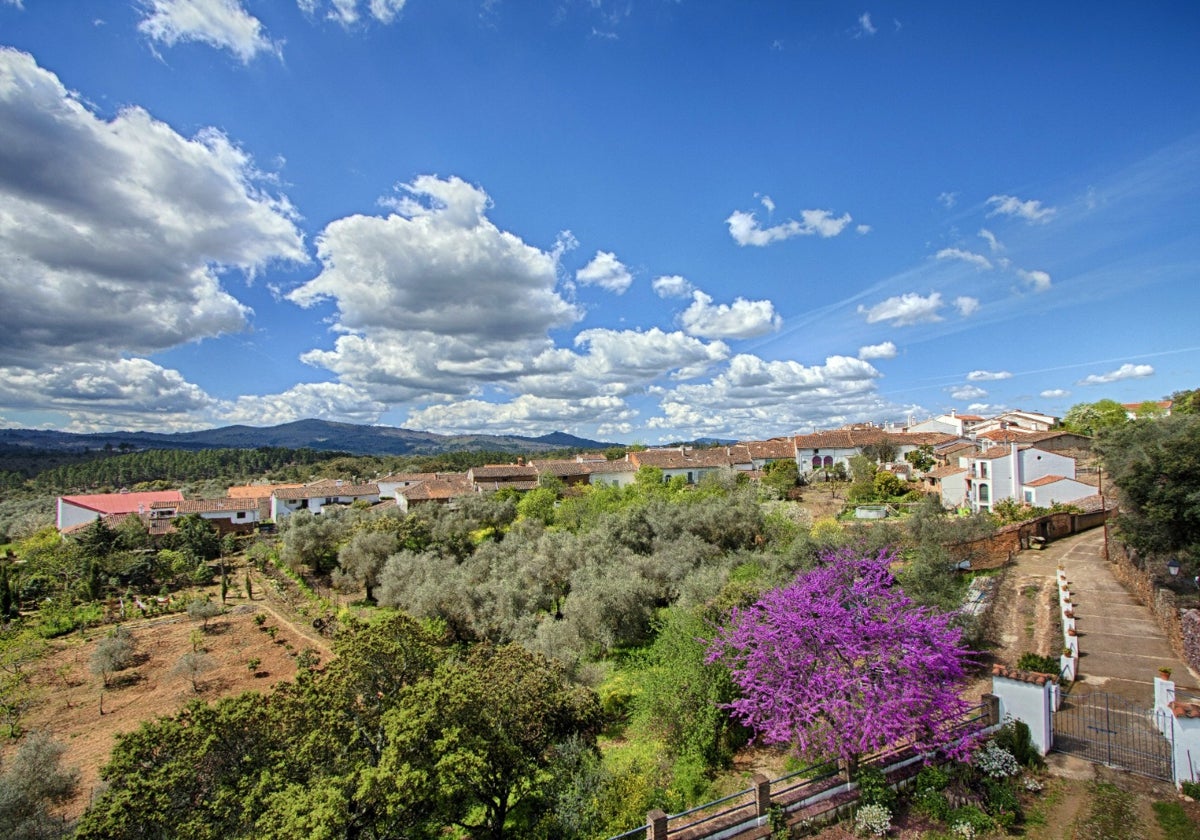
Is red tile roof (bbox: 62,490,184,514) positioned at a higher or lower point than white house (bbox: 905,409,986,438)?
lower

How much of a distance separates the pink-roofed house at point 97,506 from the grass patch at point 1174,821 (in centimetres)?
5974

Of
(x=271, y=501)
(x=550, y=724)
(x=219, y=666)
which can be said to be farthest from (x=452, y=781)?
(x=271, y=501)

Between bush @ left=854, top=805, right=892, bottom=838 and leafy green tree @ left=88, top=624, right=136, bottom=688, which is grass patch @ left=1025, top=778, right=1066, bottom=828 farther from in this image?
leafy green tree @ left=88, top=624, right=136, bottom=688

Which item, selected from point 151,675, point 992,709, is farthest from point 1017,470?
point 151,675

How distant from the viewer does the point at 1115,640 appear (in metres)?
15.1

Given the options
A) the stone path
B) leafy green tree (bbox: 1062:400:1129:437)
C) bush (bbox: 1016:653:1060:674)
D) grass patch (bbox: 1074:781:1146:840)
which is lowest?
grass patch (bbox: 1074:781:1146:840)

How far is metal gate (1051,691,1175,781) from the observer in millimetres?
9438

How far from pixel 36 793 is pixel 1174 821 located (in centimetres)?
1899

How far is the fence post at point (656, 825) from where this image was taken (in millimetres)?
7766

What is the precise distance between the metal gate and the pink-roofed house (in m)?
58.8

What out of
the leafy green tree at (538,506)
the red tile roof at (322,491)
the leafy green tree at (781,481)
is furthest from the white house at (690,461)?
the red tile roof at (322,491)

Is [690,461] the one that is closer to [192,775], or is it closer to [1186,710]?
[1186,710]

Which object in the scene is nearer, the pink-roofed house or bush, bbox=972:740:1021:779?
bush, bbox=972:740:1021:779

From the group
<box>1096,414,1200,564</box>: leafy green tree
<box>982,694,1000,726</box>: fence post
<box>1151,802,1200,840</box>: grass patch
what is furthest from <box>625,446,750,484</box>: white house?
<box>1151,802,1200,840</box>: grass patch
